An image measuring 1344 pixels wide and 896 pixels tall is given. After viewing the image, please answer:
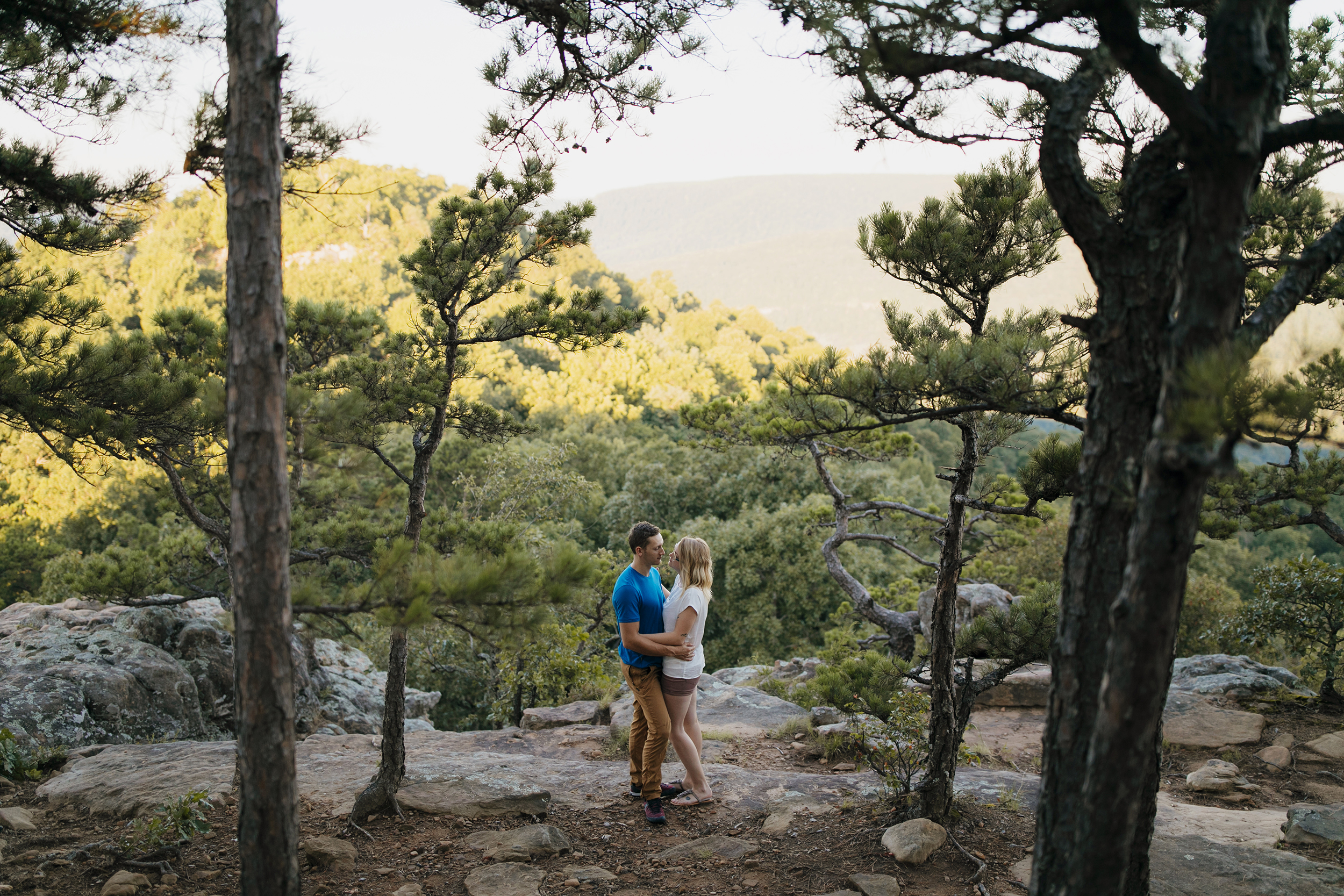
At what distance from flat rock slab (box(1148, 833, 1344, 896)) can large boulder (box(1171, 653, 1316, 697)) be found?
361cm

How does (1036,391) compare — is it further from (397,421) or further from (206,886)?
(206,886)

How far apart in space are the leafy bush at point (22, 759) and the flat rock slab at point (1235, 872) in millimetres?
6556

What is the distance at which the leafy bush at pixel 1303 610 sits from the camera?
693cm

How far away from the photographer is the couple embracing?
4133 millimetres

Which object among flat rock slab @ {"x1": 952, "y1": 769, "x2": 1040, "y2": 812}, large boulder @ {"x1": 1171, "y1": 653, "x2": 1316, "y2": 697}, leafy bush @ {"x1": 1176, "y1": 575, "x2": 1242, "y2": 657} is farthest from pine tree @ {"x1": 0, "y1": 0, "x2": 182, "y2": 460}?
leafy bush @ {"x1": 1176, "y1": 575, "x2": 1242, "y2": 657}

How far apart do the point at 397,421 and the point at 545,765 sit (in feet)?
8.32

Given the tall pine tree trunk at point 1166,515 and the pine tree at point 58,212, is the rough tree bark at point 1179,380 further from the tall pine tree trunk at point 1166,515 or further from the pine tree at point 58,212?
the pine tree at point 58,212

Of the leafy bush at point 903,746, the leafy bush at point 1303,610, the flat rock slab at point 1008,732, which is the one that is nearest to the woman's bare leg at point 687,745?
the leafy bush at point 903,746

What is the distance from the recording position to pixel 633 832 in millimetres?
4211

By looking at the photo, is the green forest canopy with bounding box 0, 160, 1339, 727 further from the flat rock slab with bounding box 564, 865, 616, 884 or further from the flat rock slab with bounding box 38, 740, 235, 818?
the flat rock slab with bounding box 564, 865, 616, 884

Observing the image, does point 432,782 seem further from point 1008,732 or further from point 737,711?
point 1008,732

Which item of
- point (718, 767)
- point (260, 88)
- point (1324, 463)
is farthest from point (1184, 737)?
point (260, 88)

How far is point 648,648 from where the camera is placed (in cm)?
409

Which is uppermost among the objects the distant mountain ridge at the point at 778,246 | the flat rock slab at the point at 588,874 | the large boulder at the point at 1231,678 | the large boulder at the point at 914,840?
the distant mountain ridge at the point at 778,246
